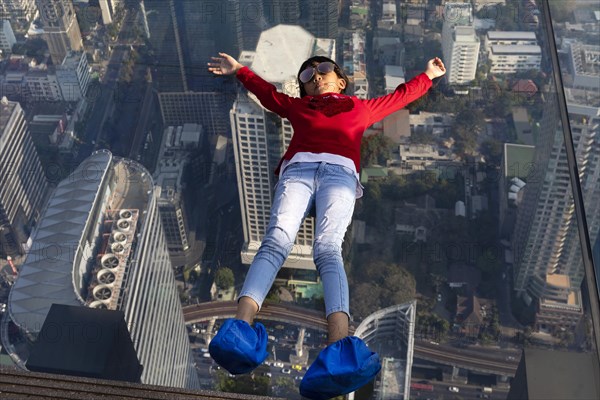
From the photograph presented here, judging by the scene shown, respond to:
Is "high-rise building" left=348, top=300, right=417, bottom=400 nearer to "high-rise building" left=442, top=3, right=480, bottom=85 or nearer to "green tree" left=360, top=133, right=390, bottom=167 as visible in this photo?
"green tree" left=360, top=133, right=390, bottom=167

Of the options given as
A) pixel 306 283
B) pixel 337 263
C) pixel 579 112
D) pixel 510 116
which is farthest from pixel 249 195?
pixel 337 263

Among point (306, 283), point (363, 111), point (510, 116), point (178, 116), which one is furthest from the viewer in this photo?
point (178, 116)

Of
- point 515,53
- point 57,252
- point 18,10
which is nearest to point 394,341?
point 515,53

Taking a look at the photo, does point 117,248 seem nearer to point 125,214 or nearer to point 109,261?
point 109,261

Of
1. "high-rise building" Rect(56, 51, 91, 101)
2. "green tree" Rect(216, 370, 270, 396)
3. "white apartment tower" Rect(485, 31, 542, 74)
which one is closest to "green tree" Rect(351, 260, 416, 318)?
"green tree" Rect(216, 370, 270, 396)

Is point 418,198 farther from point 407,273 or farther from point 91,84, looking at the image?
point 91,84

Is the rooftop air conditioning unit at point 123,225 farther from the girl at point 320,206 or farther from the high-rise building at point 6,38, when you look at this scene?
the girl at point 320,206

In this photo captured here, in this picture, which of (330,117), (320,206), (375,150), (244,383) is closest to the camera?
(320,206)
